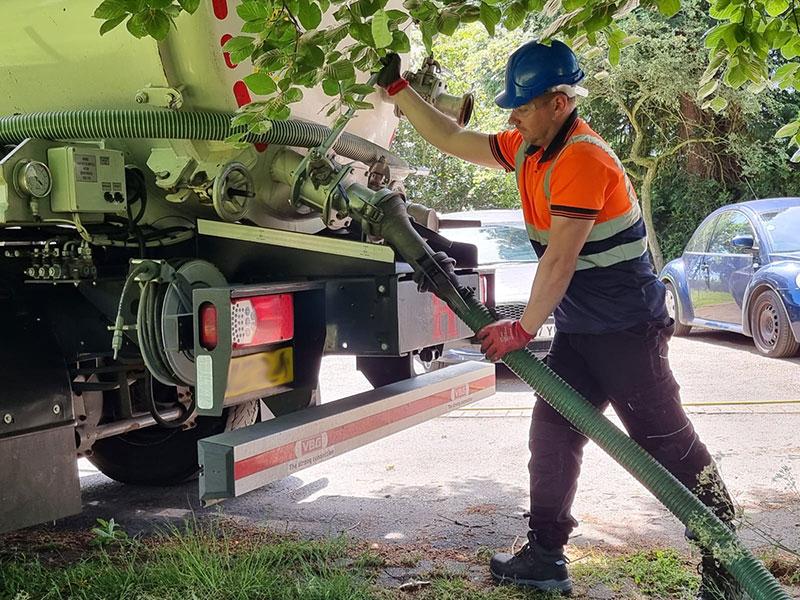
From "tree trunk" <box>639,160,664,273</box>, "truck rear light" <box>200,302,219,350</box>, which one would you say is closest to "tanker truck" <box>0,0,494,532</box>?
"truck rear light" <box>200,302,219,350</box>

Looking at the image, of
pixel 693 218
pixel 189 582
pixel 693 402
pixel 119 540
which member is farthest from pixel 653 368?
pixel 693 218

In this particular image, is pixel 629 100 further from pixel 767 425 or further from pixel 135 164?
pixel 135 164

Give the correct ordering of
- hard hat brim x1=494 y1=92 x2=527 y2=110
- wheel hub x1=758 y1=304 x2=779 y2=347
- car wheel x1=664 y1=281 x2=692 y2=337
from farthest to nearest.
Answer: car wheel x1=664 y1=281 x2=692 y2=337 → wheel hub x1=758 y1=304 x2=779 y2=347 → hard hat brim x1=494 y1=92 x2=527 y2=110

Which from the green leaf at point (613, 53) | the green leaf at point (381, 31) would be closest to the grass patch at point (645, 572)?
the green leaf at point (613, 53)

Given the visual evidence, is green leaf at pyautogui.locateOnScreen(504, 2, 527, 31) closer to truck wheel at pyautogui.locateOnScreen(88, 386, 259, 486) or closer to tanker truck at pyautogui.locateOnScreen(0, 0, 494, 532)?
tanker truck at pyautogui.locateOnScreen(0, 0, 494, 532)

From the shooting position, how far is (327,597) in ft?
10.2

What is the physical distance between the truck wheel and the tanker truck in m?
0.85

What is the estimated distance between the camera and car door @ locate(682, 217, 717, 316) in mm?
10070

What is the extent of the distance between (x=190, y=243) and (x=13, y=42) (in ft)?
3.37

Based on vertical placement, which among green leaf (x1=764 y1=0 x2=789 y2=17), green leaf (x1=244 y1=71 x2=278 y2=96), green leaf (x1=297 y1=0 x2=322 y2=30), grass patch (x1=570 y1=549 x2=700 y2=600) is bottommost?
grass patch (x1=570 y1=549 x2=700 y2=600)

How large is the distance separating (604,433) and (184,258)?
1767 mm

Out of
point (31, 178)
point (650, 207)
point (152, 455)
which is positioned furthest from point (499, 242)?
point (650, 207)

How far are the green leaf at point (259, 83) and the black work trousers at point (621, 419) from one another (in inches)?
62.4

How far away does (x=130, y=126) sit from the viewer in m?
3.13
